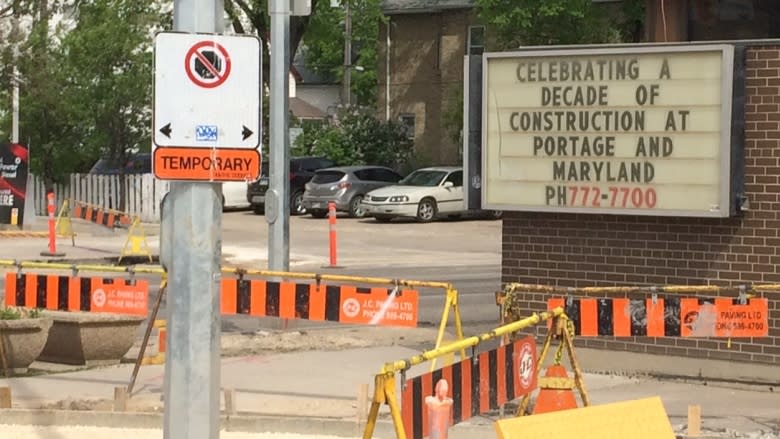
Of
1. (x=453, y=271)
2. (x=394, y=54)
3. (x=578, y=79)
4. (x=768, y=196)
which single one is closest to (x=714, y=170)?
(x=768, y=196)

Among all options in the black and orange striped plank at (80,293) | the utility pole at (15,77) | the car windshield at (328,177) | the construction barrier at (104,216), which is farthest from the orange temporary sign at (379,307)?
the car windshield at (328,177)

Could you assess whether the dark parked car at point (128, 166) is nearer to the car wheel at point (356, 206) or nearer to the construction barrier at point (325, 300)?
the car wheel at point (356, 206)

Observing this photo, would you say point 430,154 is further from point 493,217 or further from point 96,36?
point 96,36

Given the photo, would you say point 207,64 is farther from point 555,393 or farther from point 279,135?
point 279,135

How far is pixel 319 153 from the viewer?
48094mm

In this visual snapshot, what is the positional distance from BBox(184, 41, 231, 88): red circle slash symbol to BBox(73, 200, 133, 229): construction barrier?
23779mm

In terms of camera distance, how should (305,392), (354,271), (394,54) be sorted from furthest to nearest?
(394,54)
(354,271)
(305,392)

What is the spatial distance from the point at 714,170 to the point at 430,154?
120 feet

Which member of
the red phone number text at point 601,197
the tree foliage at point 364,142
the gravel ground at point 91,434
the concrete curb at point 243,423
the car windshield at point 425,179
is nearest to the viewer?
the gravel ground at point 91,434

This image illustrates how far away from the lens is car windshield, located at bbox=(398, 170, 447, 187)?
3881 centimetres

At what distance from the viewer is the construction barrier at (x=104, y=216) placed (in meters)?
30.6

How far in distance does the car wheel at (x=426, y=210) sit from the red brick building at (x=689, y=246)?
23.9 m

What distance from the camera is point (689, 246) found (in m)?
13.0

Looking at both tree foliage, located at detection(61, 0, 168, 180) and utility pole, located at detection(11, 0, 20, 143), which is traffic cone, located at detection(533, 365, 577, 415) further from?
tree foliage, located at detection(61, 0, 168, 180)
